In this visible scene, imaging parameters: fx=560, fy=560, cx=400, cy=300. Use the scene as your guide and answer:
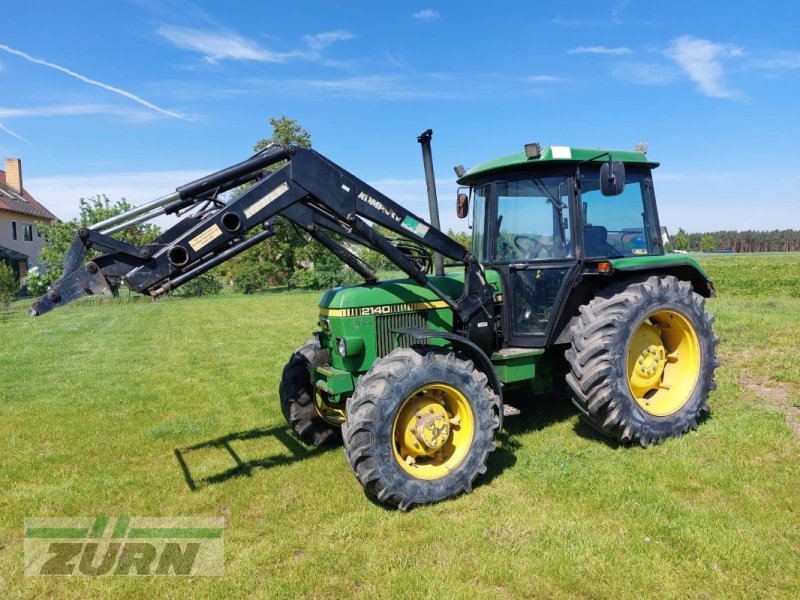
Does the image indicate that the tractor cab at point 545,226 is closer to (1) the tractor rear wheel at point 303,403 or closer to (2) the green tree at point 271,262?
(1) the tractor rear wheel at point 303,403

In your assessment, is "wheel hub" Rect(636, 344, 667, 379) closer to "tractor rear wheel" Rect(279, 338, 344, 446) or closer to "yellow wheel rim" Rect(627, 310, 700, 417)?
"yellow wheel rim" Rect(627, 310, 700, 417)

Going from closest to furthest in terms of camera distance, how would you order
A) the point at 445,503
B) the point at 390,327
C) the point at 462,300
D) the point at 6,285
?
1. the point at 445,503
2. the point at 390,327
3. the point at 462,300
4. the point at 6,285

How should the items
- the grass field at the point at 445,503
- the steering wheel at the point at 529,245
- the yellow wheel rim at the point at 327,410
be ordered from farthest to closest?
the steering wheel at the point at 529,245
the yellow wheel rim at the point at 327,410
the grass field at the point at 445,503

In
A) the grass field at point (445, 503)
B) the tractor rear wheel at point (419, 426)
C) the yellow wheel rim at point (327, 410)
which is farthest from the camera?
the yellow wheel rim at point (327, 410)

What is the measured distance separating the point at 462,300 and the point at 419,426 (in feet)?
4.19

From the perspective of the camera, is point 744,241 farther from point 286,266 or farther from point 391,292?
point 391,292

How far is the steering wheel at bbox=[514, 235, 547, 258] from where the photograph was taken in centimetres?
527

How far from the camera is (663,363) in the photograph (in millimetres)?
5570

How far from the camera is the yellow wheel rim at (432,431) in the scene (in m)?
4.27

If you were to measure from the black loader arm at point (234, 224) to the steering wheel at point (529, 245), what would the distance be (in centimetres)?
102

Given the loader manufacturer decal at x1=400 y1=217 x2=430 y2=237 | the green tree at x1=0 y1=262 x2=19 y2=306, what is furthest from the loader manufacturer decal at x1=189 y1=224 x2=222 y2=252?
the green tree at x1=0 y1=262 x2=19 y2=306

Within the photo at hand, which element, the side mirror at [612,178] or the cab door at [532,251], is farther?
the cab door at [532,251]

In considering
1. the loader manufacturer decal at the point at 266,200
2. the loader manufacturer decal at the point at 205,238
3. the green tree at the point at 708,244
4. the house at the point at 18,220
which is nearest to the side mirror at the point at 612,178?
the loader manufacturer decal at the point at 266,200

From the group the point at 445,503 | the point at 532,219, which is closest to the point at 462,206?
the point at 532,219
